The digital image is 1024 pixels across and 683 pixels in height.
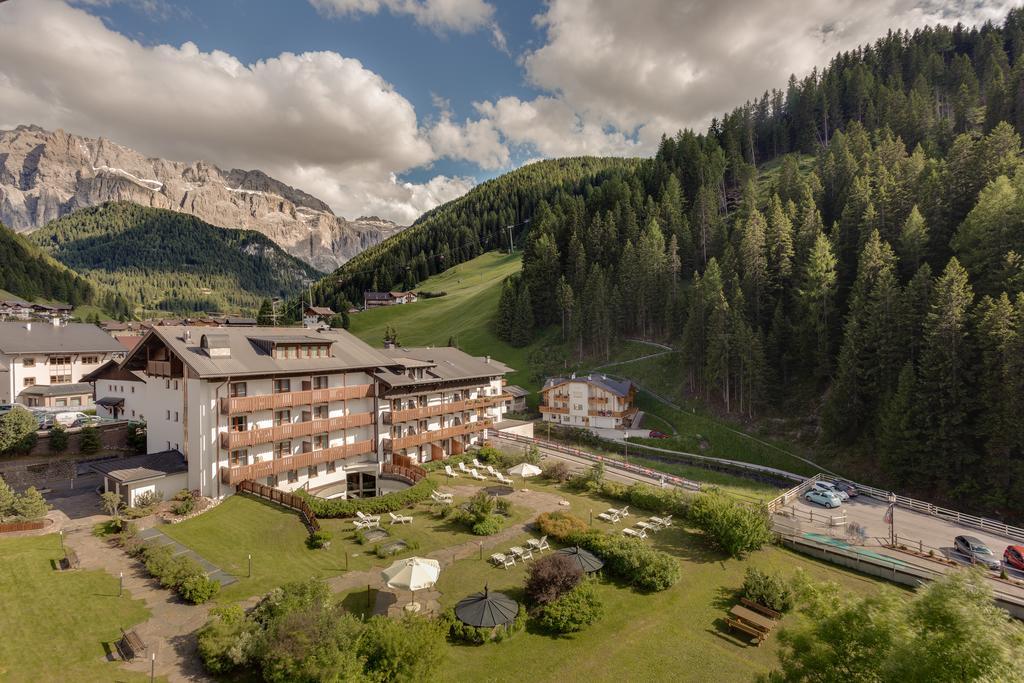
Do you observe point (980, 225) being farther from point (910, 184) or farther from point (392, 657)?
point (392, 657)

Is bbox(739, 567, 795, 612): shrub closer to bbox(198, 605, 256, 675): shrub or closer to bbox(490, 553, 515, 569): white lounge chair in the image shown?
bbox(490, 553, 515, 569): white lounge chair

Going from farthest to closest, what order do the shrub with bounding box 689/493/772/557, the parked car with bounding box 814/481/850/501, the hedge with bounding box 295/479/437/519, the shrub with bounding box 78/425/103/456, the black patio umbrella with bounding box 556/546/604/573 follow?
the parked car with bounding box 814/481/850/501 → the shrub with bounding box 78/425/103/456 → the hedge with bounding box 295/479/437/519 → the shrub with bounding box 689/493/772/557 → the black patio umbrella with bounding box 556/546/604/573

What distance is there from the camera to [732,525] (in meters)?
31.8

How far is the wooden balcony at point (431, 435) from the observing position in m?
45.5

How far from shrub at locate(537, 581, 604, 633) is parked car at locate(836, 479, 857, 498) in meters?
35.7

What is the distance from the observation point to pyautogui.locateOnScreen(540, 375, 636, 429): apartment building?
74.6 metres

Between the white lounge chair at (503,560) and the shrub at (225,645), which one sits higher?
the shrub at (225,645)

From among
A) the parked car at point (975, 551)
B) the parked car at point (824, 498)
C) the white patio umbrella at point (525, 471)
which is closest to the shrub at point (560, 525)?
the white patio umbrella at point (525, 471)

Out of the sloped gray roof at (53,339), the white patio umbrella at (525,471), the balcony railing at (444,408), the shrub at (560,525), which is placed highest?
the sloped gray roof at (53,339)

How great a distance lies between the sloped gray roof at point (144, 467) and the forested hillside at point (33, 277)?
19876 centimetres

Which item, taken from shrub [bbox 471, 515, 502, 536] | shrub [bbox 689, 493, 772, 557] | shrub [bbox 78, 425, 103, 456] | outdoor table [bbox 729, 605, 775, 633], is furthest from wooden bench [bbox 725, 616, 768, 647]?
shrub [bbox 78, 425, 103, 456]

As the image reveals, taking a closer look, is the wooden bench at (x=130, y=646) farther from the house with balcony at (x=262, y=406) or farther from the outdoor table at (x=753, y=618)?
the outdoor table at (x=753, y=618)

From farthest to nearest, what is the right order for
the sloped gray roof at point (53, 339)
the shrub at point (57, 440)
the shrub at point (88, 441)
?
the sloped gray roof at point (53, 339)
the shrub at point (88, 441)
the shrub at point (57, 440)

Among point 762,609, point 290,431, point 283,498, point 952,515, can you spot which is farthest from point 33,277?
point 952,515
